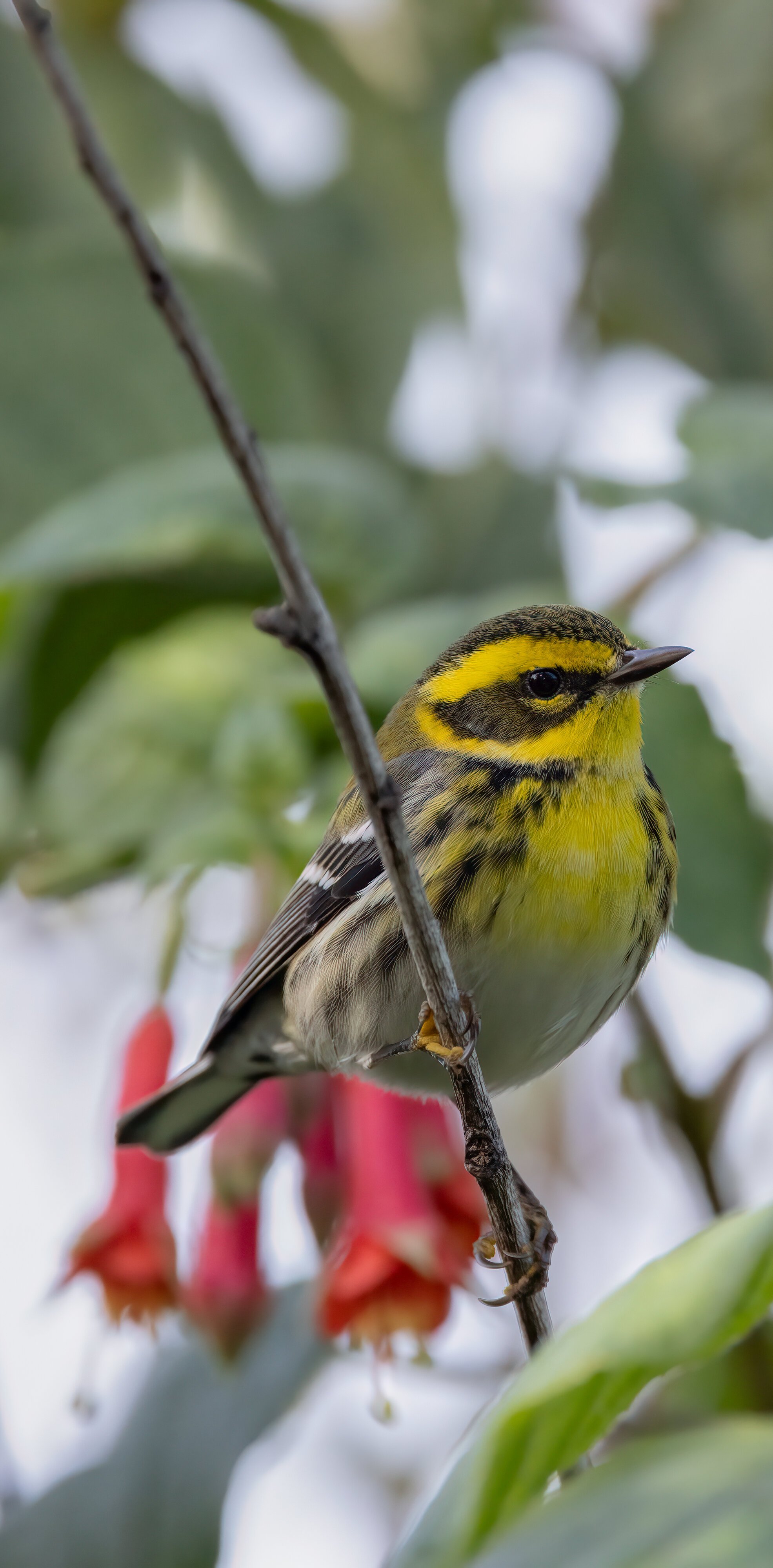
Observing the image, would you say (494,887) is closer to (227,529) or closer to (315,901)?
(315,901)

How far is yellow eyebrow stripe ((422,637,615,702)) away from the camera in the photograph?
8.20 ft

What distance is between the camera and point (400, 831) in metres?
1.46

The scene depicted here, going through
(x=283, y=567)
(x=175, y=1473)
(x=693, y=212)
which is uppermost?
(x=693, y=212)

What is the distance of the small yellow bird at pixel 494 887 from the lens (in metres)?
2.28

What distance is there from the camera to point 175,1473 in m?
3.07

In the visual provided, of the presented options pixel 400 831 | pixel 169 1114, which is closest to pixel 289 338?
pixel 169 1114

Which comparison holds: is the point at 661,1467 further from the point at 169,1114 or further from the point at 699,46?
the point at 699,46

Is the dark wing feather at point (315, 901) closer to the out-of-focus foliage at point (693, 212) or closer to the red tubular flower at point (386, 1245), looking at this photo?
the red tubular flower at point (386, 1245)

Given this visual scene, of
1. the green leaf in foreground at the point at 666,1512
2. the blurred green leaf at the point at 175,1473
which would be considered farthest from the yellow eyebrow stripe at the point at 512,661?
the green leaf in foreground at the point at 666,1512

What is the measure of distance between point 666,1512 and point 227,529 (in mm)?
1638

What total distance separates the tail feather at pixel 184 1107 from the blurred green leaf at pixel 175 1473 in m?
0.48

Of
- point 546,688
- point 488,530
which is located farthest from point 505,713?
point 488,530

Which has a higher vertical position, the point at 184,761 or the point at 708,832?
the point at 184,761

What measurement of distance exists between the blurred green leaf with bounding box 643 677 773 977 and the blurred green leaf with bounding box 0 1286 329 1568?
3.81ft
